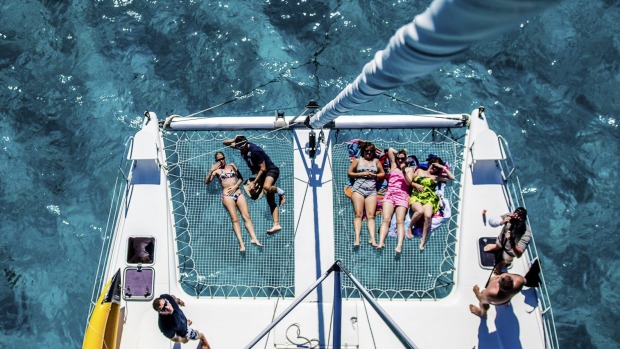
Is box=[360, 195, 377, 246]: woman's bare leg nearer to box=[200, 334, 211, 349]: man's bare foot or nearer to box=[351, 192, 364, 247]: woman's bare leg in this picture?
box=[351, 192, 364, 247]: woman's bare leg

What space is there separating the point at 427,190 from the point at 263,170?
2514 mm

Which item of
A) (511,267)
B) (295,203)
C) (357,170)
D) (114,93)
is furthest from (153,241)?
(511,267)

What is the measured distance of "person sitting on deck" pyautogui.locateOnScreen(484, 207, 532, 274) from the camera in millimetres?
6848

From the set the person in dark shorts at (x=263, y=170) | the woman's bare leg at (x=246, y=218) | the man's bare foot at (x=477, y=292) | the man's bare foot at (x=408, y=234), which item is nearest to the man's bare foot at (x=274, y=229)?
the person in dark shorts at (x=263, y=170)

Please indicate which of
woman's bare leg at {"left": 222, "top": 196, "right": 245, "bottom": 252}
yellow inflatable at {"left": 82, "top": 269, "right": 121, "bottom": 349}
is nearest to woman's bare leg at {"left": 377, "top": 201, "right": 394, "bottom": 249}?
woman's bare leg at {"left": 222, "top": 196, "right": 245, "bottom": 252}

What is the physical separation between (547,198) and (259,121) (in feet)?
17.7

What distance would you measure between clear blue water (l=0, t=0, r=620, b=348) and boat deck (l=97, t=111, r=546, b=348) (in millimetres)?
2016

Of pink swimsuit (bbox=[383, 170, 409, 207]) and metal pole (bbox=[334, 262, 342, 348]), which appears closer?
metal pole (bbox=[334, 262, 342, 348])

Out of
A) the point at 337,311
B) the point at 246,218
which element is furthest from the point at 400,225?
the point at 246,218

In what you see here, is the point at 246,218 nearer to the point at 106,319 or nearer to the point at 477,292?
the point at 106,319

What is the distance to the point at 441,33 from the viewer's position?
6.03 feet

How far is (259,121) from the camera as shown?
8.02 metres

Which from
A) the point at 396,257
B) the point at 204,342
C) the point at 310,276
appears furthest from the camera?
the point at 396,257

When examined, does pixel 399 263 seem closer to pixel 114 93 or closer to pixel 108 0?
pixel 114 93
